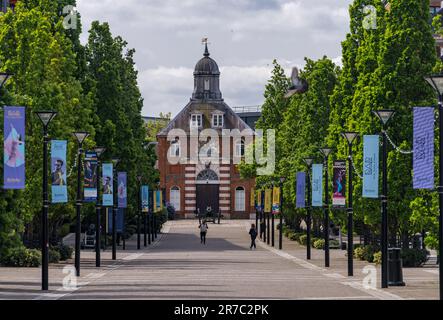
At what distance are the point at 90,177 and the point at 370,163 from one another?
12623 mm

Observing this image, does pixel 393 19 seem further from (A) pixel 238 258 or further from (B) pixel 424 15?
(A) pixel 238 258

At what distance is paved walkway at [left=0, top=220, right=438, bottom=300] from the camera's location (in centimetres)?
3534

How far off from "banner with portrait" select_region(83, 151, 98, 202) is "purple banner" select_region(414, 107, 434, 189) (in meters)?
19.0

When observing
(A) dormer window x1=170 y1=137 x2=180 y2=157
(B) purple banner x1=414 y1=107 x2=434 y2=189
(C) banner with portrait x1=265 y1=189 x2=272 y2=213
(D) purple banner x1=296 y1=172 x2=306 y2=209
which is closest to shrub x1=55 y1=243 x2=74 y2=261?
(D) purple banner x1=296 y1=172 x2=306 y2=209

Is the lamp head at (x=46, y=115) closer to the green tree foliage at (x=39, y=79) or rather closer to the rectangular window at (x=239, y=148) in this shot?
the green tree foliage at (x=39, y=79)

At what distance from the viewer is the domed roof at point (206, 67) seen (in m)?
166

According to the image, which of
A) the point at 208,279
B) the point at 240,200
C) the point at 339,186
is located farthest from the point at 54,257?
the point at 240,200

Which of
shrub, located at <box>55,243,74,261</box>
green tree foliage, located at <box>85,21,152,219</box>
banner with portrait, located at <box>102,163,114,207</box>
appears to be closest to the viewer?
banner with portrait, located at <box>102,163,114,207</box>

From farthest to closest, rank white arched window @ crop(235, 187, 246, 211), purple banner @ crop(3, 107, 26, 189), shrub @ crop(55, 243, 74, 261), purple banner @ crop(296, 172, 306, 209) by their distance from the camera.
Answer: white arched window @ crop(235, 187, 246, 211) < purple banner @ crop(296, 172, 306, 209) < shrub @ crop(55, 243, 74, 261) < purple banner @ crop(3, 107, 26, 189)

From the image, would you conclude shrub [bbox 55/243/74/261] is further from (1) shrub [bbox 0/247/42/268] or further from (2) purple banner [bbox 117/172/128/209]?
(2) purple banner [bbox 117/172/128/209]
